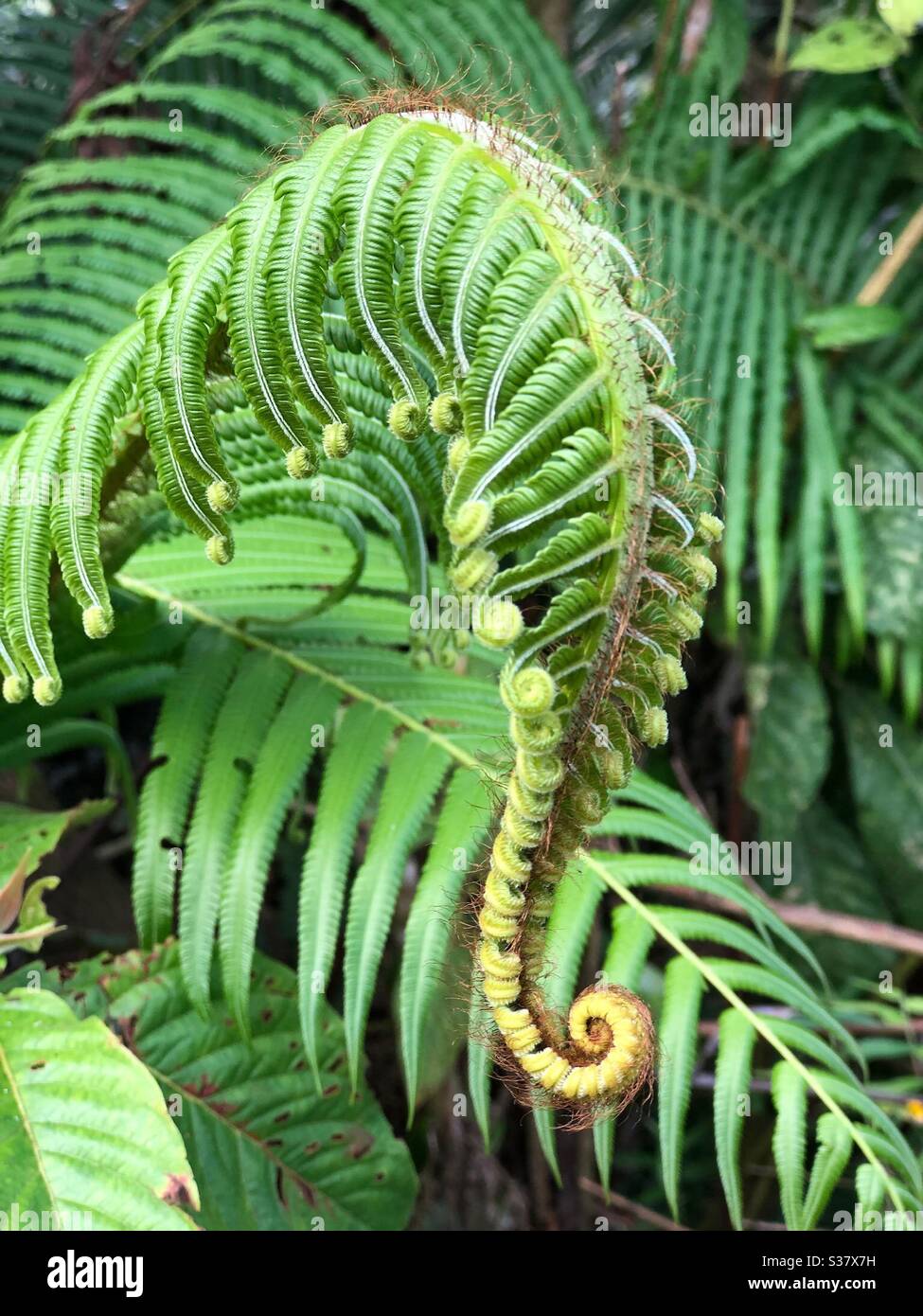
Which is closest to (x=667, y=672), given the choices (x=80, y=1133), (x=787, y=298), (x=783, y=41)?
(x=80, y=1133)

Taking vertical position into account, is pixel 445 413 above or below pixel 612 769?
above

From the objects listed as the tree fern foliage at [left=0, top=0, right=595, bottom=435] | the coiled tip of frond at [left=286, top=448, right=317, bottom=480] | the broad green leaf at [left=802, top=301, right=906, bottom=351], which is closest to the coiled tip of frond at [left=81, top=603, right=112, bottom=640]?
the coiled tip of frond at [left=286, top=448, right=317, bottom=480]

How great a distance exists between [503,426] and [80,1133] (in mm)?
631

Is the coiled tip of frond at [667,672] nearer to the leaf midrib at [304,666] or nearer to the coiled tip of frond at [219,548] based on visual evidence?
the coiled tip of frond at [219,548]

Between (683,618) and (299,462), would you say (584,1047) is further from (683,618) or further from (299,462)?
(299,462)

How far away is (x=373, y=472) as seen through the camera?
0.98 metres

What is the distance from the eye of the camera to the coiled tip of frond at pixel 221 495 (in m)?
0.70

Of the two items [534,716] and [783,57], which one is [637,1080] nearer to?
[534,716]

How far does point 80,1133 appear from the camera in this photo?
86 centimetres

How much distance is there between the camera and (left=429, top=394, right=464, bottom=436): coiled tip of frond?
23.7 inches

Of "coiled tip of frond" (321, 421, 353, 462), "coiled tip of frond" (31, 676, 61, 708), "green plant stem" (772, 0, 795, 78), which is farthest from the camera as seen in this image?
"green plant stem" (772, 0, 795, 78)

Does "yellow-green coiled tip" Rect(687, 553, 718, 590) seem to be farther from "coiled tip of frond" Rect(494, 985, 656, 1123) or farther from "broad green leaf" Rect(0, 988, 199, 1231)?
"broad green leaf" Rect(0, 988, 199, 1231)

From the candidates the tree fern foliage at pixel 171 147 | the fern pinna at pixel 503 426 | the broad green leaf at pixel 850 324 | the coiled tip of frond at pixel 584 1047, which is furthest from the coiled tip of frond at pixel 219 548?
the broad green leaf at pixel 850 324

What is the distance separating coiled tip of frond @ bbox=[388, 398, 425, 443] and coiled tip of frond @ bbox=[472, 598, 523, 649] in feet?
0.43
